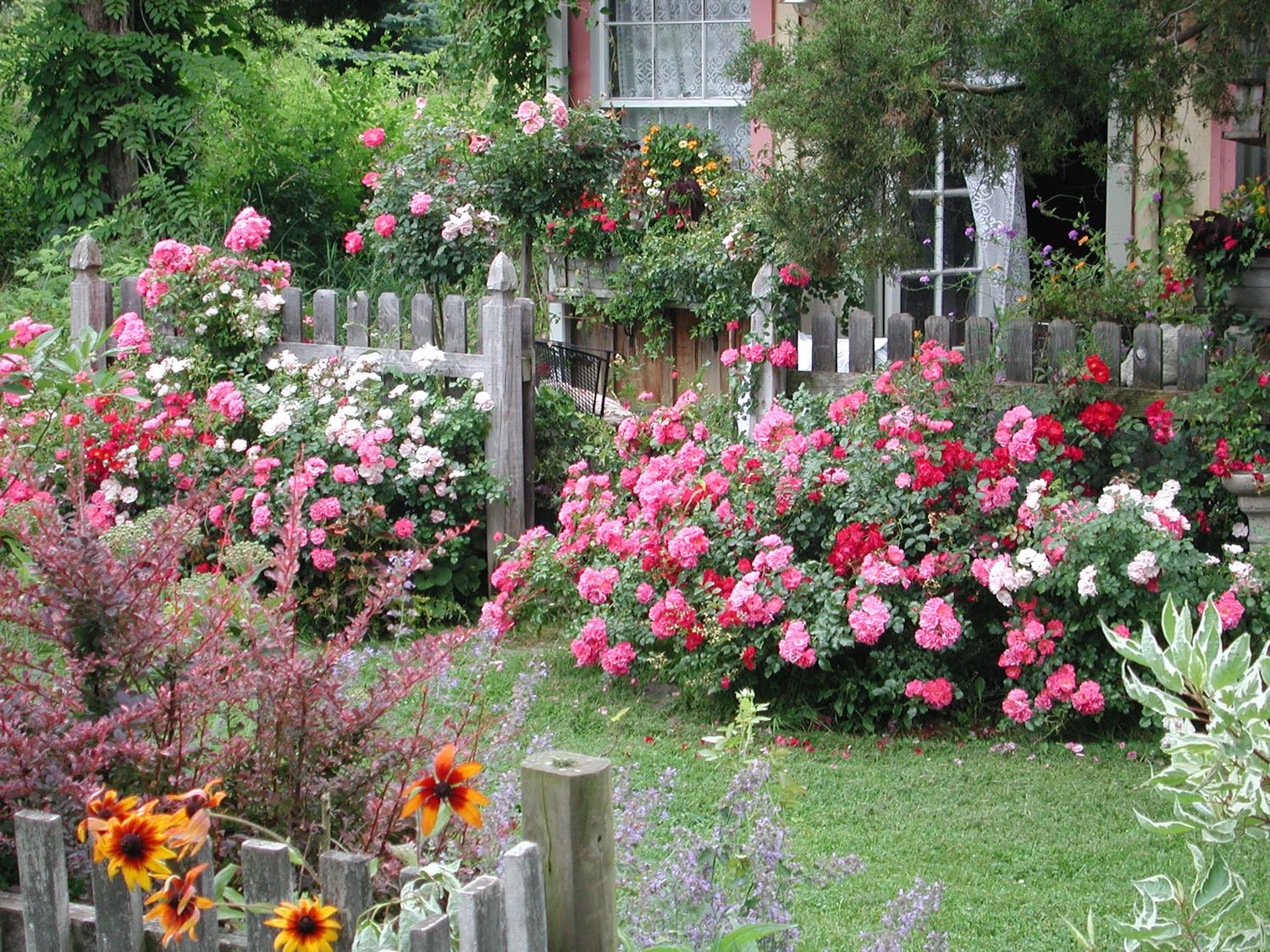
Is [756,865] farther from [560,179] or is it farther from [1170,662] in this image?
[560,179]

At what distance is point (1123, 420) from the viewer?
5.20 metres

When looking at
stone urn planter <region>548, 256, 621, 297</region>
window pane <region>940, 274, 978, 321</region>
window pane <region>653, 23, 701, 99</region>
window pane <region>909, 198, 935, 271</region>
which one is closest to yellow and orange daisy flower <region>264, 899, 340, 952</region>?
stone urn planter <region>548, 256, 621, 297</region>

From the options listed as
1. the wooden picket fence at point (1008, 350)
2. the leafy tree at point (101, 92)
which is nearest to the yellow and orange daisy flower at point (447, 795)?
the wooden picket fence at point (1008, 350)

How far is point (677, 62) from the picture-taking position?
9.24 metres

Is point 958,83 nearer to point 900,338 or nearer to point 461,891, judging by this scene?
point 900,338

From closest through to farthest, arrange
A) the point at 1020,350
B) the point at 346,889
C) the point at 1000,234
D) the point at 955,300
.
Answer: the point at 346,889
the point at 1020,350
the point at 1000,234
the point at 955,300

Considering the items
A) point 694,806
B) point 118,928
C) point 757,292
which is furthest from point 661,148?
point 118,928

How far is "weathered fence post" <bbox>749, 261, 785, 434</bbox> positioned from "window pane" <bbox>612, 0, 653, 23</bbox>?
146 inches

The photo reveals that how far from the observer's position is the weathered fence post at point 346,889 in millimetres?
1796

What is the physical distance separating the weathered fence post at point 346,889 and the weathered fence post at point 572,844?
27 cm

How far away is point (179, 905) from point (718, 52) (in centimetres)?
814

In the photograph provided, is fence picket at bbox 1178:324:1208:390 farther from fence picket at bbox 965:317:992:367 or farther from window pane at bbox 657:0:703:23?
window pane at bbox 657:0:703:23

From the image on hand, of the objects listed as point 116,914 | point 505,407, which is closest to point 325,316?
point 505,407

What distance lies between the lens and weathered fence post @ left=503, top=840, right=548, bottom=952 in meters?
1.81
